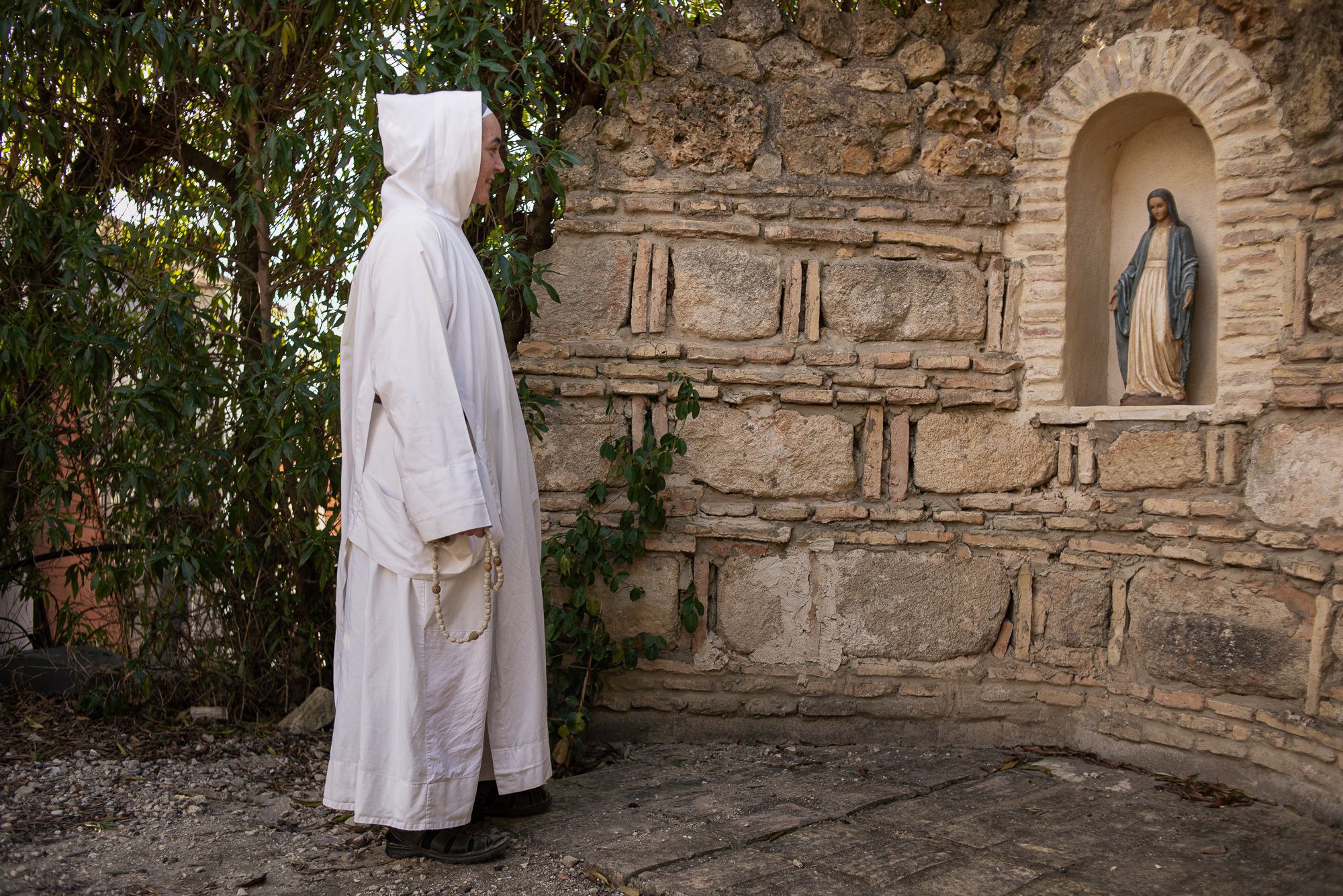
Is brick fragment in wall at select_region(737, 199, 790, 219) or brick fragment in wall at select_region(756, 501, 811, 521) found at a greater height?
brick fragment in wall at select_region(737, 199, 790, 219)

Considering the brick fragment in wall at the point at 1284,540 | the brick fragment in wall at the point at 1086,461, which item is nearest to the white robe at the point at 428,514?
the brick fragment in wall at the point at 1086,461

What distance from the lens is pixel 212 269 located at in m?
4.25

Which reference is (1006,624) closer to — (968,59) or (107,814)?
(968,59)

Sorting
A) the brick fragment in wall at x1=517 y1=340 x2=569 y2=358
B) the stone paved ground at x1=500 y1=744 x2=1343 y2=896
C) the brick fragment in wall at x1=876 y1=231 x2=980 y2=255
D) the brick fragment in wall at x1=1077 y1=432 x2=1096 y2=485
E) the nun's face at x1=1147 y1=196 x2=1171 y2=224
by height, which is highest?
the nun's face at x1=1147 y1=196 x2=1171 y2=224

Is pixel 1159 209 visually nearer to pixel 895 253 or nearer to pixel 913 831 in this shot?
pixel 895 253

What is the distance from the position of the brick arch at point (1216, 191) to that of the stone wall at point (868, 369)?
0.6 inches

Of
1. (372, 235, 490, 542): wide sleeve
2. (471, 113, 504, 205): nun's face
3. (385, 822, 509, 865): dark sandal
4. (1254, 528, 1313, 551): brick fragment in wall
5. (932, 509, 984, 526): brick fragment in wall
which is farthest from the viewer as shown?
(932, 509, 984, 526): brick fragment in wall

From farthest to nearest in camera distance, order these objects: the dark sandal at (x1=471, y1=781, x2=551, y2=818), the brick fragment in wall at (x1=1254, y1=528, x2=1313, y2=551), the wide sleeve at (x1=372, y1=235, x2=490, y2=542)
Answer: the brick fragment in wall at (x1=1254, y1=528, x2=1313, y2=551)
the dark sandal at (x1=471, y1=781, x2=551, y2=818)
the wide sleeve at (x1=372, y1=235, x2=490, y2=542)

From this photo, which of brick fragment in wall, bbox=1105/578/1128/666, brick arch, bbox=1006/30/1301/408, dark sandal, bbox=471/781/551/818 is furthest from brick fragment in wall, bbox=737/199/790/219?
dark sandal, bbox=471/781/551/818

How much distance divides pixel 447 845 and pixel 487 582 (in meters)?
0.71

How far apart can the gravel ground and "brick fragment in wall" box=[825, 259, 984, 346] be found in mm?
2254

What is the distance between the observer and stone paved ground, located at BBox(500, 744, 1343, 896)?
274 centimetres

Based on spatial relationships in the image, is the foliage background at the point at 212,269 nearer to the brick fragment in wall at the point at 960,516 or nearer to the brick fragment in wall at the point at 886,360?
the brick fragment in wall at the point at 886,360

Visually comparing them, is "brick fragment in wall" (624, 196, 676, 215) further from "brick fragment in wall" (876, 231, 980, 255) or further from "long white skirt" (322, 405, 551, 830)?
"long white skirt" (322, 405, 551, 830)
